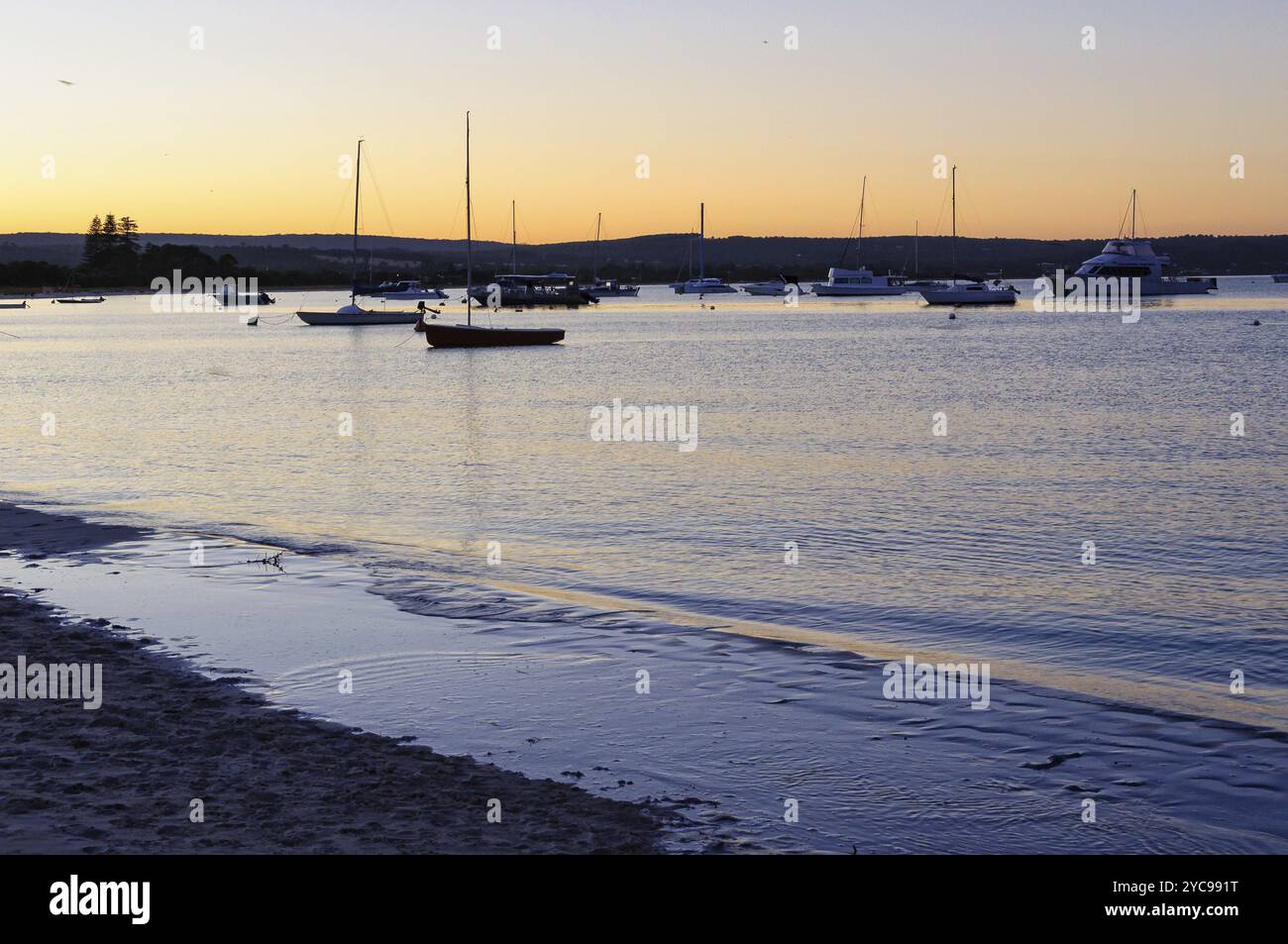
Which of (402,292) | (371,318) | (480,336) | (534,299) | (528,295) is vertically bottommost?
(480,336)

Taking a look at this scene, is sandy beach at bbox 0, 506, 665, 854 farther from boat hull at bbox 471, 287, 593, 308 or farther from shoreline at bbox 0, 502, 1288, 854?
boat hull at bbox 471, 287, 593, 308

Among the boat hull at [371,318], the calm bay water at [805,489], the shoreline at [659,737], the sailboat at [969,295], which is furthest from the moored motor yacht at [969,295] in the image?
the shoreline at [659,737]

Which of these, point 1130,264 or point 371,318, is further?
point 1130,264

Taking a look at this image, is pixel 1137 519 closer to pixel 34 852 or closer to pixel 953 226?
pixel 34 852

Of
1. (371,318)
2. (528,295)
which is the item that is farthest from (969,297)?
(371,318)

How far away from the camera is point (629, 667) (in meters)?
12.9

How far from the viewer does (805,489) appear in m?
27.1

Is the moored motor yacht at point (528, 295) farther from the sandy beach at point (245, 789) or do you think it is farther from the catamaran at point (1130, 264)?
the sandy beach at point (245, 789)

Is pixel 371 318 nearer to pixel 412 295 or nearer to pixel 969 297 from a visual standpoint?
pixel 412 295

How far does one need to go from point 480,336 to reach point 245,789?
7218 cm

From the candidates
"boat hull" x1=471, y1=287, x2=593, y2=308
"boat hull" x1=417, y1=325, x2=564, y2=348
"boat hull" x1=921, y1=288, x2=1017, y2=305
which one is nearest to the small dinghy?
"boat hull" x1=417, y1=325, x2=564, y2=348

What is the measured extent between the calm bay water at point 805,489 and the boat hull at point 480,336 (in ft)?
30.5
